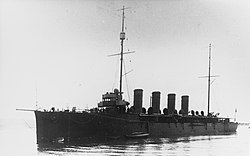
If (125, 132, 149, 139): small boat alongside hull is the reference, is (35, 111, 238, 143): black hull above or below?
above

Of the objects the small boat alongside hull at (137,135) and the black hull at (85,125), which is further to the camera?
the small boat alongside hull at (137,135)

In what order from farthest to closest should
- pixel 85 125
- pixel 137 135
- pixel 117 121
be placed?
pixel 137 135, pixel 117 121, pixel 85 125

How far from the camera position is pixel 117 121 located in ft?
89.5

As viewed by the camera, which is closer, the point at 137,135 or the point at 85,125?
the point at 85,125

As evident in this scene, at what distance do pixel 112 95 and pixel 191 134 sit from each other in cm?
1176

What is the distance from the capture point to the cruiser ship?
2552 centimetres

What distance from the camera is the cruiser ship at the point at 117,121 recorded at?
25.5 m

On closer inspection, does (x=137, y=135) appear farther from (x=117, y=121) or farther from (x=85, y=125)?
(x=85, y=125)

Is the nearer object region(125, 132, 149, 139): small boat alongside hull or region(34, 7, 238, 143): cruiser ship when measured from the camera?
region(34, 7, 238, 143): cruiser ship

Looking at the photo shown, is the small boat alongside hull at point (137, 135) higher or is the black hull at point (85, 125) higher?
the black hull at point (85, 125)

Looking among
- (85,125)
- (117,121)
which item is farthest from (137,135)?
(85,125)

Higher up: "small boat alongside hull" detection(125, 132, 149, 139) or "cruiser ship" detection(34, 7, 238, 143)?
"cruiser ship" detection(34, 7, 238, 143)

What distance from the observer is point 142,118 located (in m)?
30.8

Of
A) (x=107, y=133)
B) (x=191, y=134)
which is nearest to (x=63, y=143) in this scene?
(x=107, y=133)
